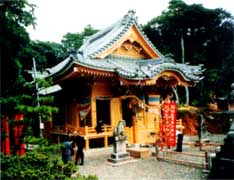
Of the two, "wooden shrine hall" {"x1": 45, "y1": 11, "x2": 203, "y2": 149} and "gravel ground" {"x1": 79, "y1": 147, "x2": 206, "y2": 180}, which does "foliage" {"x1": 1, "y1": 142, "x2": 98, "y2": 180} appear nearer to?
"gravel ground" {"x1": 79, "y1": 147, "x2": 206, "y2": 180}

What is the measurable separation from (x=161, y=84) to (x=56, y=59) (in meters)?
16.7

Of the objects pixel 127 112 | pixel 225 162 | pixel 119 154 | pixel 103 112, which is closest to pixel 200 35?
pixel 103 112

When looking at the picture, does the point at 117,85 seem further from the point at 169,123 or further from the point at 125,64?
the point at 169,123

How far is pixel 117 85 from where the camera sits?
15.1m

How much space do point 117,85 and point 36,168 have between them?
385 inches

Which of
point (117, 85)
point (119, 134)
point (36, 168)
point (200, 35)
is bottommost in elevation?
point (36, 168)

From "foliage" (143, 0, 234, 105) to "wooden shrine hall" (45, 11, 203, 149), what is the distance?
9959 mm

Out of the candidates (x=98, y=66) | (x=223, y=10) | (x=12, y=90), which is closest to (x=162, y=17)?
(x=223, y=10)

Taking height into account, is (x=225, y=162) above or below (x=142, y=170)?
above

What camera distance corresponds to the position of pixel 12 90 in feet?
18.2

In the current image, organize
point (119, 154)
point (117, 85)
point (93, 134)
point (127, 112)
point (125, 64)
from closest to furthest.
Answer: point (119, 154)
point (93, 134)
point (117, 85)
point (127, 112)
point (125, 64)

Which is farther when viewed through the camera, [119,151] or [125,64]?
[125,64]

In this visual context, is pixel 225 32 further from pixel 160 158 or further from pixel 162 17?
pixel 160 158

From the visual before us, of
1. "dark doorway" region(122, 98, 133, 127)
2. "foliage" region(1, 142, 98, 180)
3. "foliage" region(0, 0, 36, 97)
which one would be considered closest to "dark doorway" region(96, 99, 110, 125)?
"dark doorway" region(122, 98, 133, 127)
